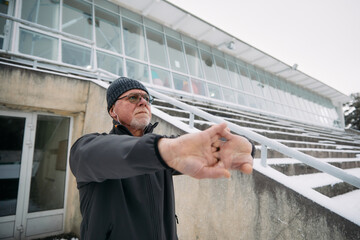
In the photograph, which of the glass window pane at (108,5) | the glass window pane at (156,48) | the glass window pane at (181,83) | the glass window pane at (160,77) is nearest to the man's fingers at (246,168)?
the glass window pane at (160,77)

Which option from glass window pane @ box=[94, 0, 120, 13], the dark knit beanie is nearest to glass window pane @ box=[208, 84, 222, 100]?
glass window pane @ box=[94, 0, 120, 13]

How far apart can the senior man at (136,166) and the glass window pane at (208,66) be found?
897cm

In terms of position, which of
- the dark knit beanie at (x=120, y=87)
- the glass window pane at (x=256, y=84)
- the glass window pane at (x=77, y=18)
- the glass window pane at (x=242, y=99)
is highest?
the glass window pane at (x=77, y=18)

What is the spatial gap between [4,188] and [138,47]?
6.54 m

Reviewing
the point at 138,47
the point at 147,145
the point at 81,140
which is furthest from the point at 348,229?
the point at 138,47

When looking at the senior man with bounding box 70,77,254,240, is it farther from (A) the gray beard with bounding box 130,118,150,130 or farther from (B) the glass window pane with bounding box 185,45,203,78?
(B) the glass window pane with bounding box 185,45,203,78

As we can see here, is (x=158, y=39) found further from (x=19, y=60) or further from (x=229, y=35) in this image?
(x=19, y=60)

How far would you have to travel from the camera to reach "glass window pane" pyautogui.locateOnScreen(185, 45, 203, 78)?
32.2 feet

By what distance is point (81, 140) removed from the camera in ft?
3.61

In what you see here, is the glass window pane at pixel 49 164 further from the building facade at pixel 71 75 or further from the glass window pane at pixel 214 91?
the glass window pane at pixel 214 91

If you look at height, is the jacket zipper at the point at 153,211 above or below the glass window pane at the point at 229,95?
below

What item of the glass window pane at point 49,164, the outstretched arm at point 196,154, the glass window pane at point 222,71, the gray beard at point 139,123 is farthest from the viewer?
the glass window pane at point 222,71

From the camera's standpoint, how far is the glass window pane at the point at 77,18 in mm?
6855

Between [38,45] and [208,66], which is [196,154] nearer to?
[38,45]
